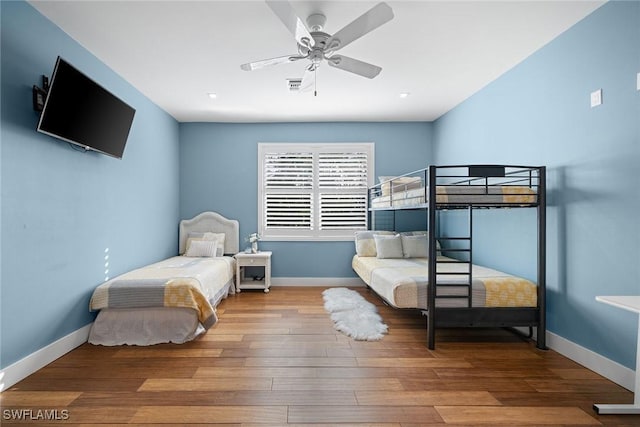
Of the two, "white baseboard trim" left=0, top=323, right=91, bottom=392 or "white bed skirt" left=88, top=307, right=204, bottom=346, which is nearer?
"white baseboard trim" left=0, top=323, right=91, bottom=392

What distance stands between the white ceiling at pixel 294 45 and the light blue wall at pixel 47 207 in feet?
0.87

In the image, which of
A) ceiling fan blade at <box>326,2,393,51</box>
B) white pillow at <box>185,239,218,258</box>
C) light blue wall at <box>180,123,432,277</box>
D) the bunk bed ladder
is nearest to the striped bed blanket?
white pillow at <box>185,239,218,258</box>

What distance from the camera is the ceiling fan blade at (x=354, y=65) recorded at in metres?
2.59

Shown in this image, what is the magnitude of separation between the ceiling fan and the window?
2.37m

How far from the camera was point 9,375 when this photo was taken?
86.5 inches

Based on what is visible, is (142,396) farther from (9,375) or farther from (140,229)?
(140,229)

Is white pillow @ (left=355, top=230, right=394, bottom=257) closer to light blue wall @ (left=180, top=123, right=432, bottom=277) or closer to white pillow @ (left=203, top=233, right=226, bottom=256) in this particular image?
light blue wall @ (left=180, top=123, right=432, bottom=277)

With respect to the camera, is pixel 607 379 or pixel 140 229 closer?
pixel 607 379

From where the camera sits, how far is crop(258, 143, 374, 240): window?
5.29 meters

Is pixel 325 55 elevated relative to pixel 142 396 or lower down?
elevated

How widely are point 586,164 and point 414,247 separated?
2316mm

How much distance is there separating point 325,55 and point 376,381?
96.2 inches

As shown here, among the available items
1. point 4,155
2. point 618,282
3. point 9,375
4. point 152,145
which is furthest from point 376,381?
point 152,145

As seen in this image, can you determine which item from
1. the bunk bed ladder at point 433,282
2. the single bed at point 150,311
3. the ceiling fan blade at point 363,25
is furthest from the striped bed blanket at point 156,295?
the ceiling fan blade at point 363,25
